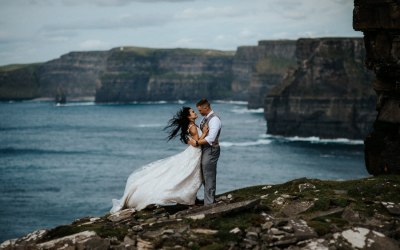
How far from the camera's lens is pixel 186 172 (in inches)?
757

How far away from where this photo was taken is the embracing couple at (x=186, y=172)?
1895cm

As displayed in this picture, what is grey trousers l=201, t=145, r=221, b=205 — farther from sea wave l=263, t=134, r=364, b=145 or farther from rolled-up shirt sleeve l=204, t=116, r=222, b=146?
sea wave l=263, t=134, r=364, b=145

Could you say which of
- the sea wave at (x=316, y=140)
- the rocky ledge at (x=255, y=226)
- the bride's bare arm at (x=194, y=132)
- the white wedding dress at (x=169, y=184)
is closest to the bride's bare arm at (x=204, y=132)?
the bride's bare arm at (x=194, y=132)

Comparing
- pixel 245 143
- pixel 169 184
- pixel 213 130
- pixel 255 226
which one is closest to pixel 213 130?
pixel 213 130

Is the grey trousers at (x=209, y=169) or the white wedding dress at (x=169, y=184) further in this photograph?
the white wedding dress at (x=169, y=184)

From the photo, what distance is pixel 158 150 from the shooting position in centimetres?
12925

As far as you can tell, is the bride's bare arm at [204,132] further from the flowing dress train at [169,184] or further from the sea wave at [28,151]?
the sea wave at [28,151]

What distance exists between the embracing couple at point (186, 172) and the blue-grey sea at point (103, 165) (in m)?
40.1

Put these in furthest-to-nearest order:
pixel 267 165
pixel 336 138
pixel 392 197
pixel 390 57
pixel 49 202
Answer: pixel 336 138, pixel 267 165, pixel 49 202, pixel 390 57, pixel 392 197

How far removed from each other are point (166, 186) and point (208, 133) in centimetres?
184

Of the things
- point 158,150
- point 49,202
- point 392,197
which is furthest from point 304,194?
point 158,150

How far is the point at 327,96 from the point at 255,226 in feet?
454

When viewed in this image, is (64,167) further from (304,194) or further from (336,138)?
(304,194)

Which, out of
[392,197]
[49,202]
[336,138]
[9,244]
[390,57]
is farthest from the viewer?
[336,138]
